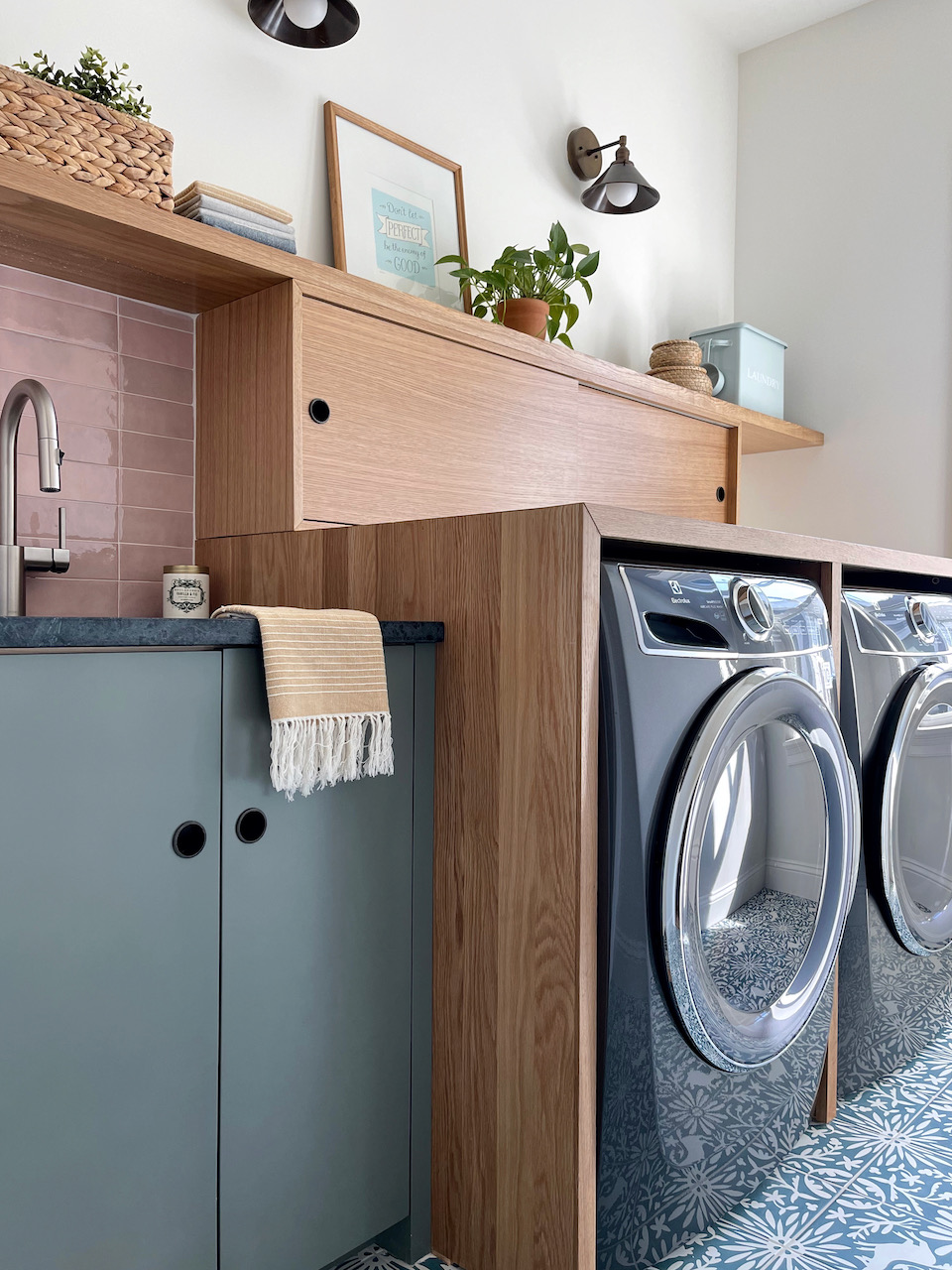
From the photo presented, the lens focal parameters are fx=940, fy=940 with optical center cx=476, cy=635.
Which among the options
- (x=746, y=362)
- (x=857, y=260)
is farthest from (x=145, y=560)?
(x=857, y=260)

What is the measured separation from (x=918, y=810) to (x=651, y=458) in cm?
113

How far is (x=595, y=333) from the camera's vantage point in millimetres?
2742

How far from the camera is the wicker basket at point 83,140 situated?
1.30m

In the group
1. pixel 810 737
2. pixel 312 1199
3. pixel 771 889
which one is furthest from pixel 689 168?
pixel 312 1199

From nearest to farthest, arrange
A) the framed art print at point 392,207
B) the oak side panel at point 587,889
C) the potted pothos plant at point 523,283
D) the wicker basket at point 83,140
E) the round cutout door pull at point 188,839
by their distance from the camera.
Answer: the round cutout door pull at point 188,839, the oak side panel at point 587,889, the wicker basket at point 83,140, the framed art print at point 392,207, the potted pothos plant at point 523,283

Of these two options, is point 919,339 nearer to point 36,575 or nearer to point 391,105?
point 391,105

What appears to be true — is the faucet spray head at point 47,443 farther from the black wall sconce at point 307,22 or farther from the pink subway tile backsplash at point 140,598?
the black wall sconce at point 307,22

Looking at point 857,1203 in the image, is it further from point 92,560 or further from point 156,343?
point 156,343

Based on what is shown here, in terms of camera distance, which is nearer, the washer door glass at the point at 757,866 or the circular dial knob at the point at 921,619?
the washer door glass at the point at 757,866

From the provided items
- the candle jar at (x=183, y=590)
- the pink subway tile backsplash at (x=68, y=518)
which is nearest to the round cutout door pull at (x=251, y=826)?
the candle jar at (x=183, y=590)

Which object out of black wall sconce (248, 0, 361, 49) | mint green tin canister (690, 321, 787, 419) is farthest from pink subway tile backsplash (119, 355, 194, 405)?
mint green tin canister (690, 321, 787, 419)

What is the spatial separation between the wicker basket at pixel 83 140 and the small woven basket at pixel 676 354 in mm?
1547

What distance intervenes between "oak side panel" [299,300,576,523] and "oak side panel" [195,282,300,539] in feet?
0.12

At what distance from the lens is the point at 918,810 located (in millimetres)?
1725
